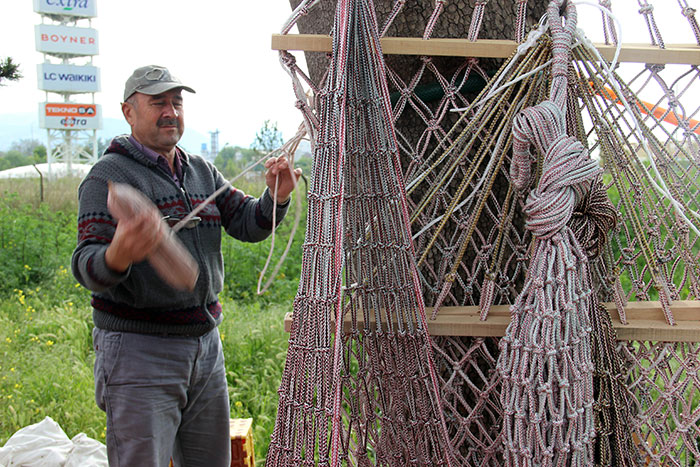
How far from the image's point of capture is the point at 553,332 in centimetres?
147

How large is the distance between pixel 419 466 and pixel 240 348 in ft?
8.09

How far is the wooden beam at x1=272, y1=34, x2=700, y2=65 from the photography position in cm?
173

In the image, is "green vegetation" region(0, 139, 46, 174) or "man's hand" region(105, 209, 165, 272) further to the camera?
"green vegetation" region(0, 139, 46, 174)

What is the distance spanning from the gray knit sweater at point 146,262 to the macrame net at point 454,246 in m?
0.48

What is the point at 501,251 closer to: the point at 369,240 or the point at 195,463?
the point at 369,240

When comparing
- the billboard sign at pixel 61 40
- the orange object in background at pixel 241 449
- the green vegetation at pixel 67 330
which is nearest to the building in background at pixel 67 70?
the billboard sign at pixel 61 40

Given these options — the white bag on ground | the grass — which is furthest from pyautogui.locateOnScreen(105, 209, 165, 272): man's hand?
the grass

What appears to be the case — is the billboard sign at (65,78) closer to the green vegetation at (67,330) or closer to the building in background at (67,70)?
the building in background at (67,70)

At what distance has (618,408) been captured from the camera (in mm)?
1615

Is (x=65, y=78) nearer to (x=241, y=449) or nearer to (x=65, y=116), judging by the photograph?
(x=65, y=116)

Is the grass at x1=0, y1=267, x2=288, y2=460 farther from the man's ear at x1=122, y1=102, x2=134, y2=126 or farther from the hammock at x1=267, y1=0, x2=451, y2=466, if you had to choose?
the man's ear at x1=122, y1=102, x2=134, y2=126

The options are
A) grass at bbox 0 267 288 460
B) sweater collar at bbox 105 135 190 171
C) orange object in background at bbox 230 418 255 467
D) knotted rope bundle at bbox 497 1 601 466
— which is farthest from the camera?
grass at bbox 0 267 288 460

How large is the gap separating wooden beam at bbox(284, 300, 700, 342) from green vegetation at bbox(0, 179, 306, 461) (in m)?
1.64

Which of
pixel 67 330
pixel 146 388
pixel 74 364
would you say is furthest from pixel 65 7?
pixel 146 388
